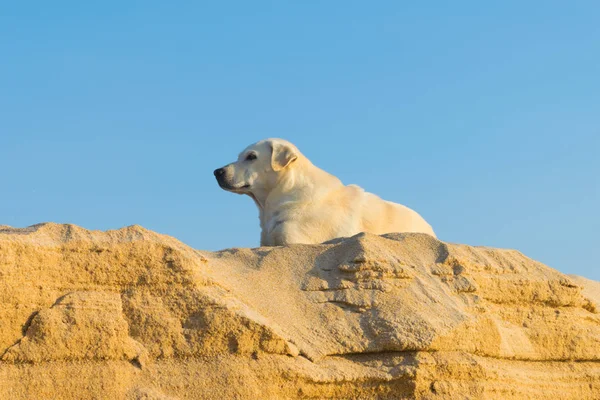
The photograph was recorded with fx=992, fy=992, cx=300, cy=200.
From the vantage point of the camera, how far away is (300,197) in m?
11.0

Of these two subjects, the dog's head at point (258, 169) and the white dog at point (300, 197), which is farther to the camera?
the dog's head at point (258, 169)

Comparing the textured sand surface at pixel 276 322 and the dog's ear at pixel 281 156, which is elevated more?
the dog's ear at pixel 281 156

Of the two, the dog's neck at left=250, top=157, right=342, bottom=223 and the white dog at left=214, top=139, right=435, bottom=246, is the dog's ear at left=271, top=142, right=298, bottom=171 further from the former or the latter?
the dog's neck at left=250, top=157, right=342, bottom=223

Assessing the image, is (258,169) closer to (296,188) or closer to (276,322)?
(296,188)

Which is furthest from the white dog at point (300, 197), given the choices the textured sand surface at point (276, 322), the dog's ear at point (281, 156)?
the textured sand surface at point (276, 322)

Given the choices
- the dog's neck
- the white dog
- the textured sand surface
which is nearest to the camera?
the textured sand surface

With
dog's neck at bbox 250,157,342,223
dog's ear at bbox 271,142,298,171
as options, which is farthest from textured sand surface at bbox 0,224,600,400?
dog's ear at bbox 271,142,298,171

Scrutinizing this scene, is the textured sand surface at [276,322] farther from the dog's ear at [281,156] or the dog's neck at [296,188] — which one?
the dog's ear at [281,156]

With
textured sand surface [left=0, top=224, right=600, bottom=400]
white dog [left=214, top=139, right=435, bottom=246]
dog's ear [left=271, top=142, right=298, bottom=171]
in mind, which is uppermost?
dog's ear [left=271, top=142, right=298, bottom=171]

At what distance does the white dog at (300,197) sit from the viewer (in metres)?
10.8

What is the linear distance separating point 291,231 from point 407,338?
14.1 feet

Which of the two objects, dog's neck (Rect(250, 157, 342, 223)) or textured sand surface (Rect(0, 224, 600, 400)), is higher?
dog's neck (Rect(250, 157, 342, 223))

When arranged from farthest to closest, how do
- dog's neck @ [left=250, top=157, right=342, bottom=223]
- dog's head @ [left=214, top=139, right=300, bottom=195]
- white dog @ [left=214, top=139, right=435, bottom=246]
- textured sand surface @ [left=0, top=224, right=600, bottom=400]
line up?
dog's head @ [left=214, top=139, right=300, bottom=195], dog's neck @ [left=250, top=157, right=342, bottom=223], white dog @ [left=214, top=139, right=435, bottom=246], textured sand surface @ [left=0, top=224, right=600, bottom=400]

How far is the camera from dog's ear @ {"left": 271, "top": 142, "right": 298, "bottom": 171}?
1112 centimetres
